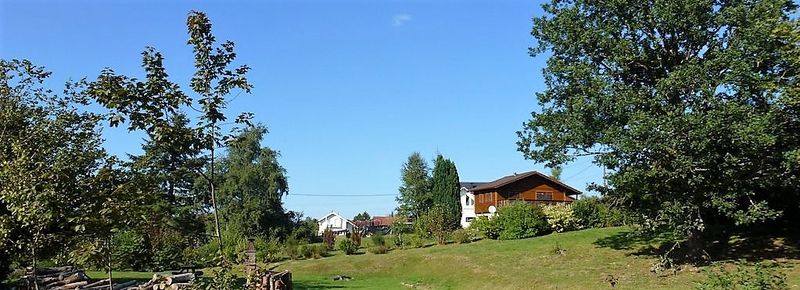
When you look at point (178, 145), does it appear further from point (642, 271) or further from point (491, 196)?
point (491, 196)

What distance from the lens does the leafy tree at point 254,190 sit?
44594mm

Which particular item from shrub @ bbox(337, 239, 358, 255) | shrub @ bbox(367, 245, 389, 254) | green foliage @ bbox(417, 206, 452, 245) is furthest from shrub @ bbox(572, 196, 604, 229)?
shrub @ bbox(337, 239, 358, 255)

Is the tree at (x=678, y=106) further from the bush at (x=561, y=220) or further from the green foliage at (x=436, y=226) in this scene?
the green foliage at (x=436, y=226)

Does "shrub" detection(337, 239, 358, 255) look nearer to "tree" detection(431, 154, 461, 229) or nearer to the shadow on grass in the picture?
the shadow on grass

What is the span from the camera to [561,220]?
99.1 ft

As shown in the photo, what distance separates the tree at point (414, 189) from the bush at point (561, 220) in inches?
1009

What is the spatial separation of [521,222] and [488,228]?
2.00 metres

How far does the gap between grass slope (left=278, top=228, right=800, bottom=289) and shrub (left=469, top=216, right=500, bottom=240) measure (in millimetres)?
1285

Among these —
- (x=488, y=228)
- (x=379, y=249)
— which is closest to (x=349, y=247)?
(x=379, y=249)

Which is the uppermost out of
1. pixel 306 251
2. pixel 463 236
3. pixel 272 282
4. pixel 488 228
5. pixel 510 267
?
pixel 272 282

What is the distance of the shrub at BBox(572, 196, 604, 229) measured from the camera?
3091 centimetres

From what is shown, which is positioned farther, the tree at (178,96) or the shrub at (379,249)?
the shrub at (379,249)

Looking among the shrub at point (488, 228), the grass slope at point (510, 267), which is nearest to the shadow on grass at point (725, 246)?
the grass slope at point (510, 267)

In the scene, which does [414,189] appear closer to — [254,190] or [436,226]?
[254,190]
